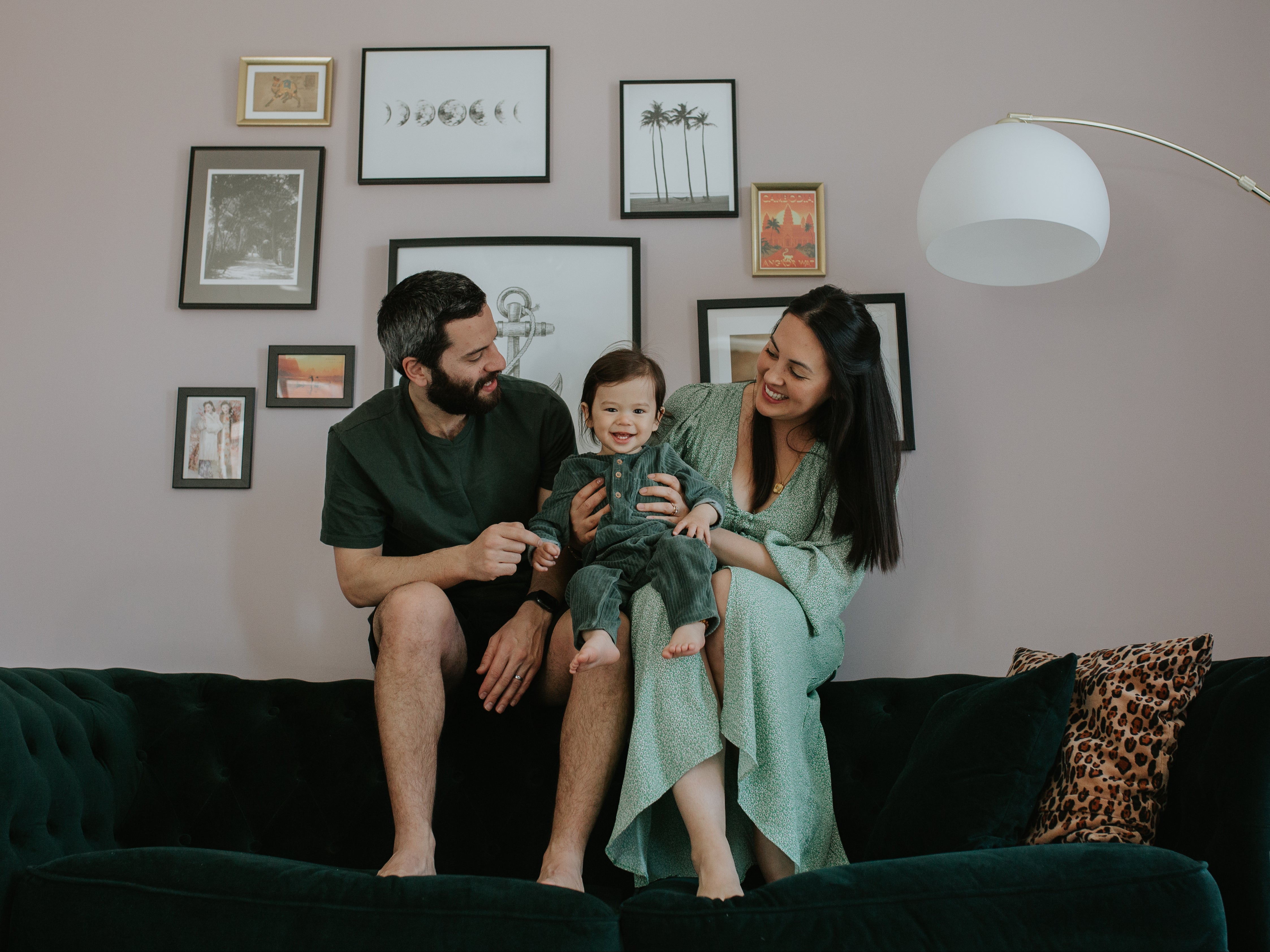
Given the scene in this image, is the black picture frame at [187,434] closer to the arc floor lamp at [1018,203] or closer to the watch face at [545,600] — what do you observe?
the watch face at [545,600]

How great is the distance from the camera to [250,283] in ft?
8.37

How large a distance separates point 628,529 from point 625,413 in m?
0.25

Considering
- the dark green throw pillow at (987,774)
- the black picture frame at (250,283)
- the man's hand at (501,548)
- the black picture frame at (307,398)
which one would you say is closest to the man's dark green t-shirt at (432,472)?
the man's hand at (501,548)

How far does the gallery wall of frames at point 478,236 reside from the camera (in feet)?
8.23

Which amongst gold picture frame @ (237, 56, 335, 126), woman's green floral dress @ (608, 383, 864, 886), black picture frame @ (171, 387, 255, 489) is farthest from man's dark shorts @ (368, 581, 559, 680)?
gold picture frame @ (237, 56, 335, 126)

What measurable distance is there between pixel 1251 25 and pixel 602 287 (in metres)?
2.03

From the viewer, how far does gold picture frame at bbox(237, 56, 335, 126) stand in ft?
8.59

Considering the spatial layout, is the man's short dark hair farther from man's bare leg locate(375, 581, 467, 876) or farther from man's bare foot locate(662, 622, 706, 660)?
man's bare foot locate(662, 622, 706, 660)

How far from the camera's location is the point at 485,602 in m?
2.02

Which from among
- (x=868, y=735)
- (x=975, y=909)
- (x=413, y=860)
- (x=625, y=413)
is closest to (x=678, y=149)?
(x=625, y=413)

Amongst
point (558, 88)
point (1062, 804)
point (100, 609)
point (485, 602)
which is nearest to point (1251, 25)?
point (558, 88)

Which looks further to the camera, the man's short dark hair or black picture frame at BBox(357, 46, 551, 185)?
black picture frame at BBox(357, 46, 551, 185)

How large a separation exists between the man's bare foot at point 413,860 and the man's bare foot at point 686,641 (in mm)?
515

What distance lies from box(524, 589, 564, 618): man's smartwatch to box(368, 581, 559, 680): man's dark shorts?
15 millimetres
